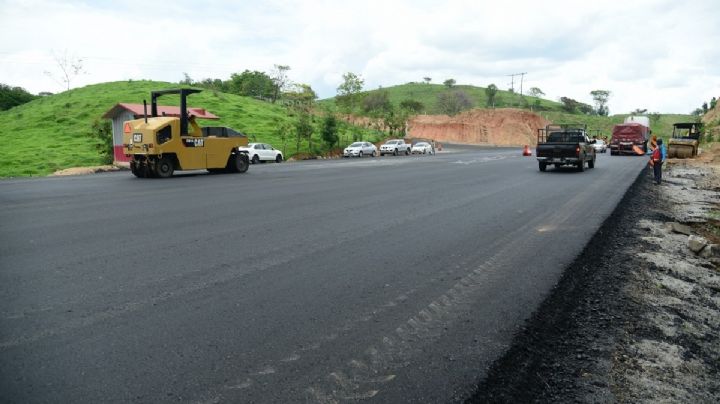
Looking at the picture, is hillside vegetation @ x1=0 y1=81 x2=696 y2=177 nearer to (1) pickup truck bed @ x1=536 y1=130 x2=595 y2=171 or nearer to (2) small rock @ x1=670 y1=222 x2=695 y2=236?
(1) pickup truck bed @ x1=536 y1=130 x2=595 y2=171

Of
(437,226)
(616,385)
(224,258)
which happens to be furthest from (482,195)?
(616,385)

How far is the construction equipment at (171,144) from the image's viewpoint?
66.8 feet

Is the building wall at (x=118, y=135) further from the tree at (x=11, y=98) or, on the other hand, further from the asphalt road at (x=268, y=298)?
the tree at (x=11, y=98)

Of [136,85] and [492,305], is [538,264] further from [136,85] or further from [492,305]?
[136,85]

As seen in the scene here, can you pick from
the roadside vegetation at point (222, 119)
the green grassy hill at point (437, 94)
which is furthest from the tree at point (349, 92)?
the green grassy hill at point (437, 94)

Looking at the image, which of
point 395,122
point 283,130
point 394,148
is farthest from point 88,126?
point 395,122

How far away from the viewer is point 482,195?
13.7 meters

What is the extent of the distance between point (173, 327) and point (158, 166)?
17786 mm

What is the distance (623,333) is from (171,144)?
19.7 meters

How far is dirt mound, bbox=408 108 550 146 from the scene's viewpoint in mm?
83750

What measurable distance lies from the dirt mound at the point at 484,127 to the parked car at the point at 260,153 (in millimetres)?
51200

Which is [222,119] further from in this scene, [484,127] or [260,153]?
[484,127]

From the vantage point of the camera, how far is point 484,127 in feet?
282

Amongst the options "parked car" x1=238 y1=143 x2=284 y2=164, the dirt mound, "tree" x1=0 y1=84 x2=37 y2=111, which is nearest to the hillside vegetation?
"parked car" x1=238 y1=143 x2=284 y2=164
